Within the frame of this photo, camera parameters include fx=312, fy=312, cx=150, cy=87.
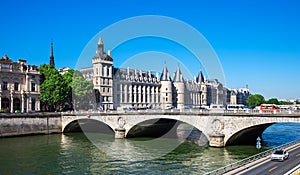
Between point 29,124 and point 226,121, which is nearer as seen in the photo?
point 226,121

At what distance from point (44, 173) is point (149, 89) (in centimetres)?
10366

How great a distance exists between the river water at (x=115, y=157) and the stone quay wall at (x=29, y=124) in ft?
28.6

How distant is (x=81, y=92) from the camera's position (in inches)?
3561

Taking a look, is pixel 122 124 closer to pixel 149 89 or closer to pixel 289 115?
pixel 289 115

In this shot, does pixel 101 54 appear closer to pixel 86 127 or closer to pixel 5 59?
pixel 5 59

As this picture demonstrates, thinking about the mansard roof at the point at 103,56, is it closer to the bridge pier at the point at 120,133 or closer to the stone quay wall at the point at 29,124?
the stone quay wall at the point at 29,124

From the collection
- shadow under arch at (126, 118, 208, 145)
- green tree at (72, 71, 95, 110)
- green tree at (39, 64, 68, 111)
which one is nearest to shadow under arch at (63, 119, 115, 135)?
green tree at (39, 64, 68, 111)

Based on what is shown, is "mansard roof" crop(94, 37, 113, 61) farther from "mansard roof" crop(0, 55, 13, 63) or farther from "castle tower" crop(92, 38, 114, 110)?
"mansard roof" crop(0, 55, 13, 63)

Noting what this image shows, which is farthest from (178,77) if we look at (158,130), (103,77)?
(158,130)

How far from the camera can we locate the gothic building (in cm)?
10994

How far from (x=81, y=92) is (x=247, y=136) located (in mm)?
53442

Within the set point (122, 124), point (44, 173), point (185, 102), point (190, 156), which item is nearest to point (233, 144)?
point (190, 156)

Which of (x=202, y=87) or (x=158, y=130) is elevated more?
(x=202, y=87)

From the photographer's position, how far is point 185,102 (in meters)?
160
